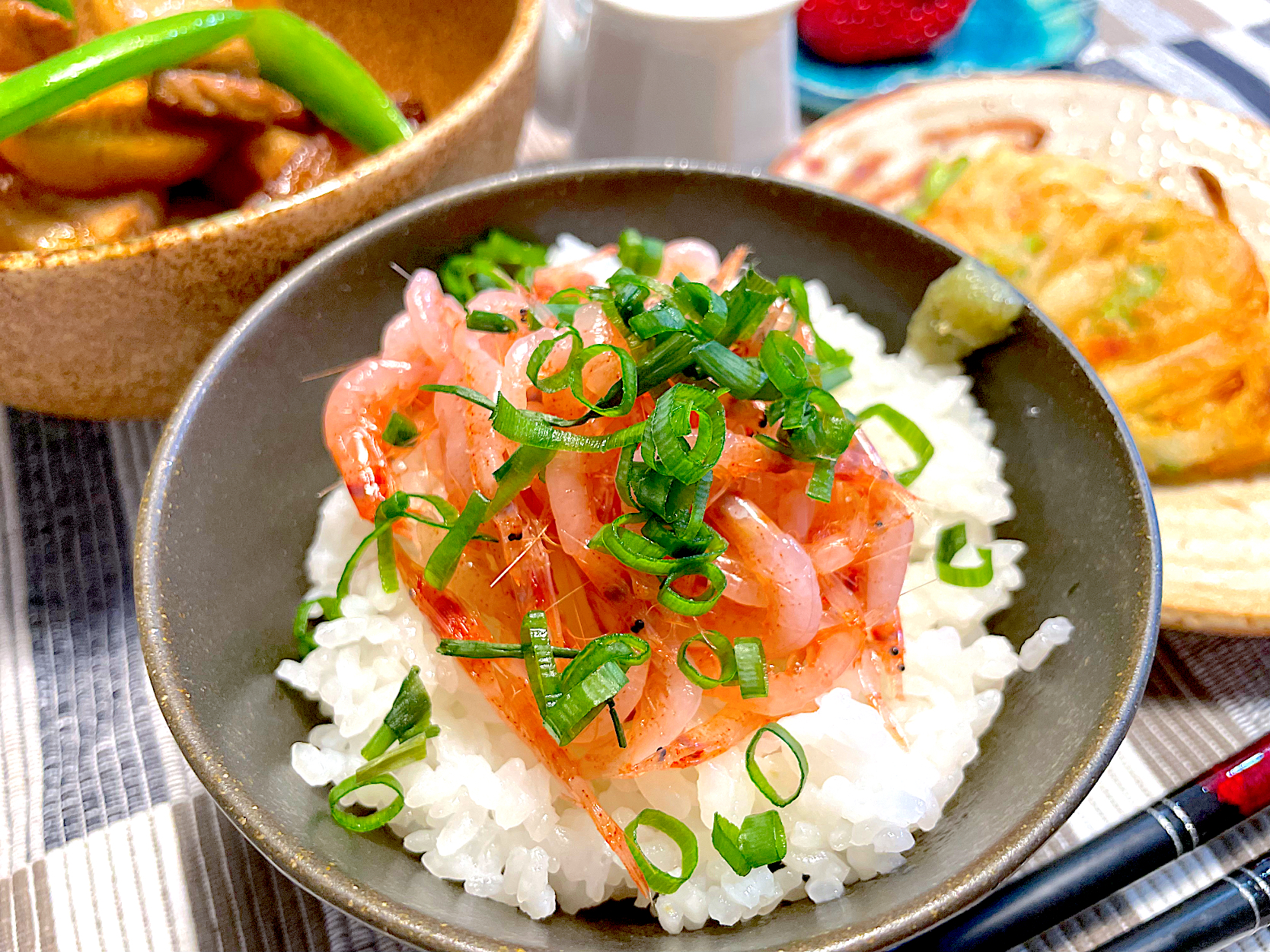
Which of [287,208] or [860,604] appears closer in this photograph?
[860,604]

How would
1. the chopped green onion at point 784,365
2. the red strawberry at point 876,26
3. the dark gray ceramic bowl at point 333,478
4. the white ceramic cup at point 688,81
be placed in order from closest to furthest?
1. the dark gray ceramic bowl at point 333,478
2. the chopped green onion at point 784,365
3. the white ceramic cup at point 688,81
4. the red strawberry at point 876,26

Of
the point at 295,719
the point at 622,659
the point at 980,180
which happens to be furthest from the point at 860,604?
the point at 980,180

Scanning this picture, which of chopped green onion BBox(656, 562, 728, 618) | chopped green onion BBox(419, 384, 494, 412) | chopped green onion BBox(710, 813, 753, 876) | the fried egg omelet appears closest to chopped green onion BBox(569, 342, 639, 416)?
chopped green onion BBox(419, 384, 494, 412)

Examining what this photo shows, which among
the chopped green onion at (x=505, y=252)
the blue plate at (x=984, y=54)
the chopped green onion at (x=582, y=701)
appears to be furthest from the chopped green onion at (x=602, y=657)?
the blue plate at (x=984, y=54)

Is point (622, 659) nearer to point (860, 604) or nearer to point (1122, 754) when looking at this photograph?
point (860, 604)

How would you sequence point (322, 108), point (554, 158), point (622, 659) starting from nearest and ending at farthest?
point (622, 659) < point (322, 108) < point (554, 158)

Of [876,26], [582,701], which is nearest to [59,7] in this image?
[582,701]

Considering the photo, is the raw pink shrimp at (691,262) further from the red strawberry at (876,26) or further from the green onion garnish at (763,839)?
the red strawberry at (876,26)

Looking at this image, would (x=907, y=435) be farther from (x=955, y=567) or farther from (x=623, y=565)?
(x=623, y=565)
